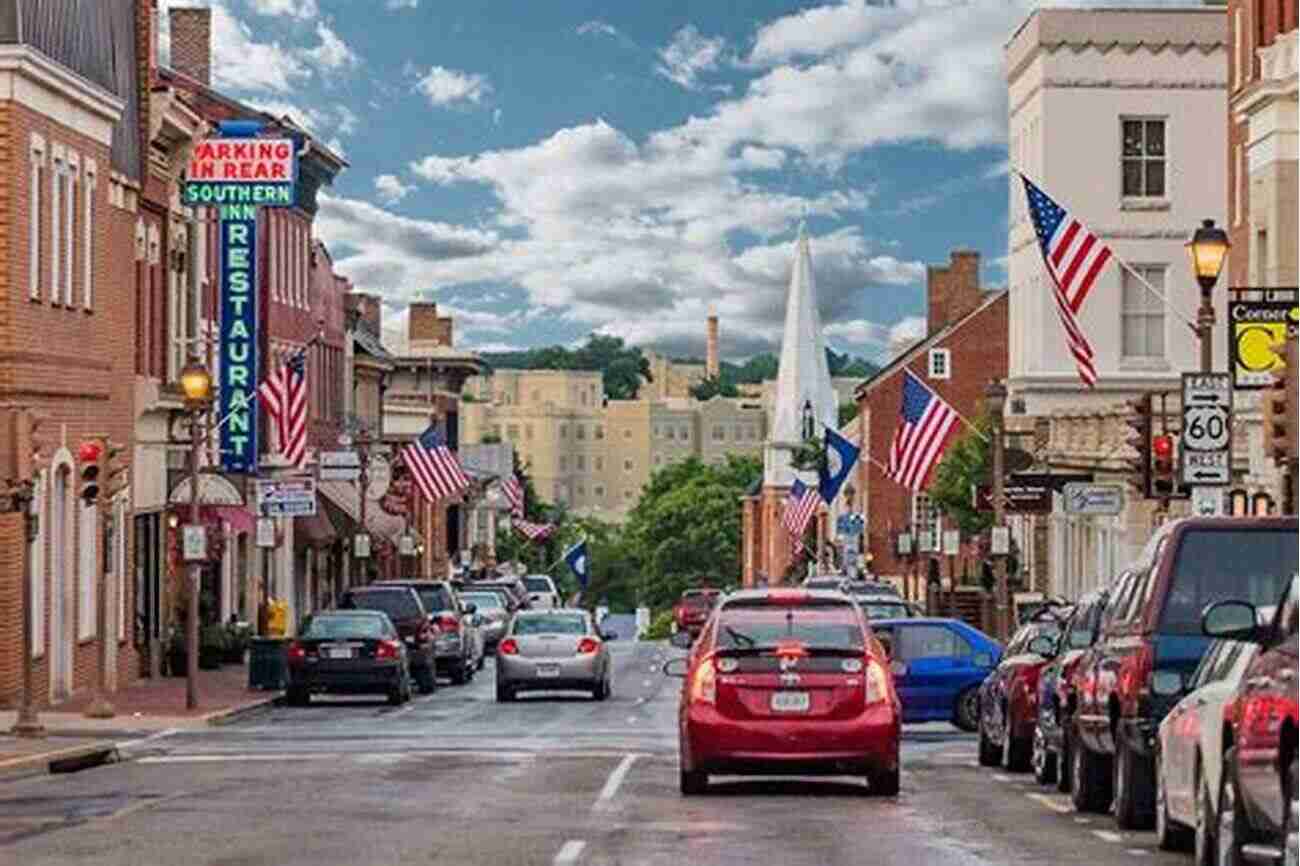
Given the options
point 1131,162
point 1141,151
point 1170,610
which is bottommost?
point 1170,610

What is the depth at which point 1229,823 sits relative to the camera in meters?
15.8

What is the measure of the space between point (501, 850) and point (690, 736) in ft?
16.8

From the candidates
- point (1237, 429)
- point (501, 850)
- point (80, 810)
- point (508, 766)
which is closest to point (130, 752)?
point (508, 766)

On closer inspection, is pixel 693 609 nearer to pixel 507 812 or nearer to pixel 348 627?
pixel 348 627

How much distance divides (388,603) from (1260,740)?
39.9m

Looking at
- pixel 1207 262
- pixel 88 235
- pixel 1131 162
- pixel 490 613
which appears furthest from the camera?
pixel 490 613

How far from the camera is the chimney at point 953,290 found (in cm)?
11156

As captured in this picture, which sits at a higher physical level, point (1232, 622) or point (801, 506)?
point (801, 506)

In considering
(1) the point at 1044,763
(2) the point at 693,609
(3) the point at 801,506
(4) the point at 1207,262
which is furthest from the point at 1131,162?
(1) the point at 1044,763

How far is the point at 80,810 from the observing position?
23656 mm

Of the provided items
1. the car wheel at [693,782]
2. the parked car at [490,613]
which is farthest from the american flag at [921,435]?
the car wheel at [693,782]

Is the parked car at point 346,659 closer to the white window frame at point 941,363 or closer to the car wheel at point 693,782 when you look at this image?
the car wheel at point 693,782

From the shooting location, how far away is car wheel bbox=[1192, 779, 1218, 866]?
1694 centimetres

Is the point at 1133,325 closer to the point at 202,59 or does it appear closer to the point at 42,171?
the point at 202,59
